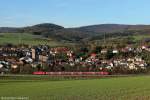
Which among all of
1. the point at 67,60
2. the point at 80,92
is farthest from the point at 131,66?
the point at 80,92

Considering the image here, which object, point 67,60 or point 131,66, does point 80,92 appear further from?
point 67,60

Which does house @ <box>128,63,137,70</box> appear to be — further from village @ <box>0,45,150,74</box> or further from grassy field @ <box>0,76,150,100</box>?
grassy field @ <box>0,76,150,100</box>

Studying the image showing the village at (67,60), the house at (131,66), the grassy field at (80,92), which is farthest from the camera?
the house at (131,66)

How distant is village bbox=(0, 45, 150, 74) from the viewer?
80250 mm

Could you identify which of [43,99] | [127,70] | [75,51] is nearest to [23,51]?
[75,51]

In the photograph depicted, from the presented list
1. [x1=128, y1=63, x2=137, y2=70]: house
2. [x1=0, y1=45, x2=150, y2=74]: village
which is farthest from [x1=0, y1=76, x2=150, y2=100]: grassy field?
[x1=128, y1=63, x2=137, y2=70]: house

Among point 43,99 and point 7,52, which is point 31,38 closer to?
point 7,52

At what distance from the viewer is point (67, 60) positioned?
9844 cm

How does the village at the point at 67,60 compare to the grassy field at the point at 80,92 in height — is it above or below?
below

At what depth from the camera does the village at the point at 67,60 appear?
80250mm

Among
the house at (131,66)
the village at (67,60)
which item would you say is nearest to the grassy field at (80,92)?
the village at (67,60)

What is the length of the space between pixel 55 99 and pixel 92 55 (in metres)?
89.0

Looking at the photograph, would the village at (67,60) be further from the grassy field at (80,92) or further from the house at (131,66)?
the grassy field at (80,92)

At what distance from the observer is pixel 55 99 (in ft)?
68.1
